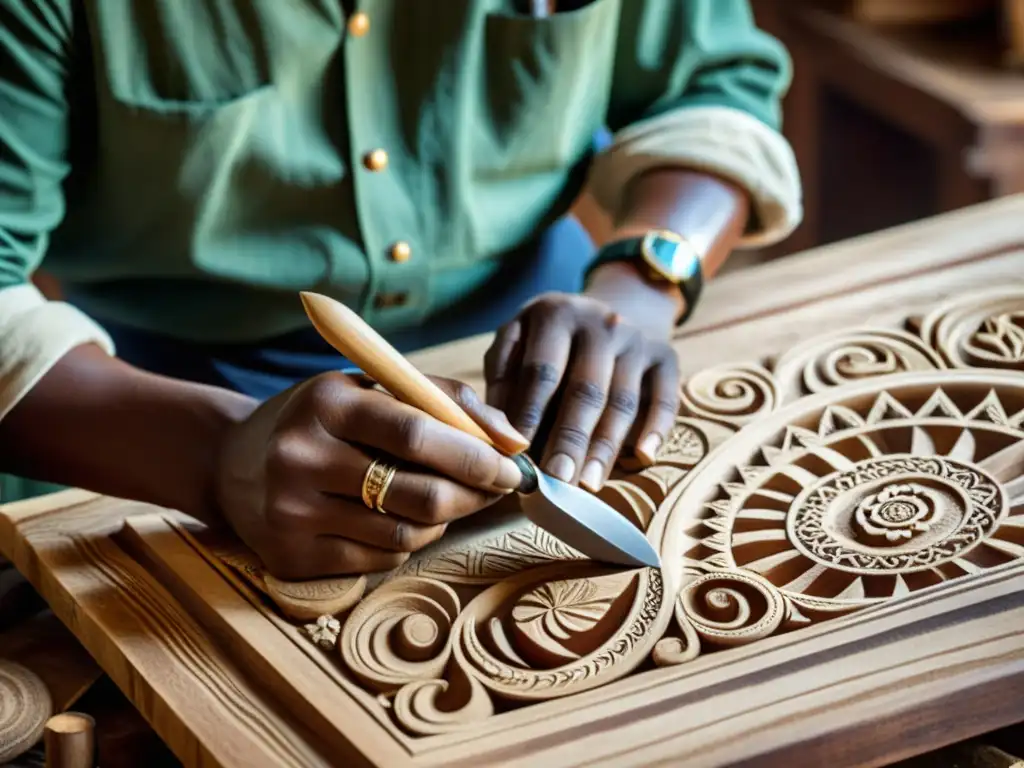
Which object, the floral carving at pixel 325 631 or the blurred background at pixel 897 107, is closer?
the floral carving at pixel 325 631

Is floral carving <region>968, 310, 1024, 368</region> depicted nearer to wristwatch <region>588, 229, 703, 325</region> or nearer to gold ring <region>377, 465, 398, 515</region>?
wristwatch <region>588, 229, 703, 325</region>

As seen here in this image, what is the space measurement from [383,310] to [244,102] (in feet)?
0.75

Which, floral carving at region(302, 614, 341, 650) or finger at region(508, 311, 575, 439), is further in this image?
finger at region(508, 311, 575, 439)

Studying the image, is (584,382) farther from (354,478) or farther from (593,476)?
(354,478)

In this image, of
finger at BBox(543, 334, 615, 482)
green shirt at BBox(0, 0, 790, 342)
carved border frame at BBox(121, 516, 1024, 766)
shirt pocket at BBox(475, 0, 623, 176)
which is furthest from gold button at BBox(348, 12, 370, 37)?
carved border frame at BBox(121, 516, 1024, 766)

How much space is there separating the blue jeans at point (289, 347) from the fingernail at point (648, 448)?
333 mm

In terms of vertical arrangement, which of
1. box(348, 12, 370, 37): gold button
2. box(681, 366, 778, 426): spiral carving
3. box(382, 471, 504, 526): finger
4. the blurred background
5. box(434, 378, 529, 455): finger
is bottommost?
box(382, 471, 504, 526): finger

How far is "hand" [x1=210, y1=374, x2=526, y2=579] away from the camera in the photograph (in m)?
0.84

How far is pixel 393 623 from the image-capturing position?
84 cm

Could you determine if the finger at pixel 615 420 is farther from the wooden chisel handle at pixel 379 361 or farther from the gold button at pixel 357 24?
the gold button at pixel 357 24

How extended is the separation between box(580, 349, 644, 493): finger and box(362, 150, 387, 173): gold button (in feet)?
0.92

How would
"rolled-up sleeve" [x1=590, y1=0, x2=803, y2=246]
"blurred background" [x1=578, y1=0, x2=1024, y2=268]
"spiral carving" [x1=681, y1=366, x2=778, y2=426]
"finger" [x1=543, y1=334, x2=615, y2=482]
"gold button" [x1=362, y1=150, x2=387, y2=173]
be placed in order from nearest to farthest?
"finger" [x1=543, y1=334, x2=615, y2=482] < "spiral carving" [x1=681, y1=366, x2=778, y2=426] < "gold button" [x1=362, y1=150, x2=387, y2=173] < "rolled-up sleeve" [x1=590, y1=0, x2=803, y2=246] < "blurred background" [x1=578, y1=0, x2=1024, y2=268]

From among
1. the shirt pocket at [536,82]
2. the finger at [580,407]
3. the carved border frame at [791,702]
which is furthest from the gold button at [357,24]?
the carved border frame at [791,702]

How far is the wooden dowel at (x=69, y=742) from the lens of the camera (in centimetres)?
77
